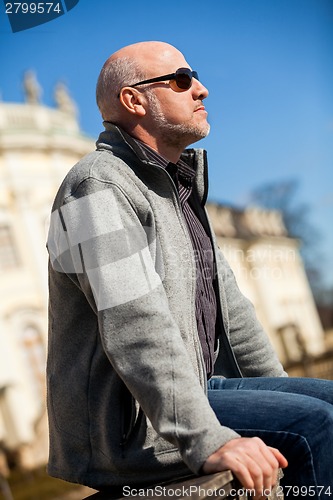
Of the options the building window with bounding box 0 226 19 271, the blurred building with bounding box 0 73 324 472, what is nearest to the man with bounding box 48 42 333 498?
the blurred building with bounding box 0 73 324 472

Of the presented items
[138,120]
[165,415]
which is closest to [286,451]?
[165,415]

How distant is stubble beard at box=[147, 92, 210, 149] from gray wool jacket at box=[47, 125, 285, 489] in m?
Result: 0.11

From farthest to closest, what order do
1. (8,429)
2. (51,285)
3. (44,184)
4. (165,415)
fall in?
1. (44,184)
2. (8,429)
3. (51,285)
4. (165,415)

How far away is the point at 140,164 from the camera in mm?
1731

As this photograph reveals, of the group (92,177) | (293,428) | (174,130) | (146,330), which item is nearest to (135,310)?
(146,330)

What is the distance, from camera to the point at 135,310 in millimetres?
1483

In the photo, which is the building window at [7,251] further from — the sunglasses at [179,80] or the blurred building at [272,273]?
the sunglasses at [179,80]

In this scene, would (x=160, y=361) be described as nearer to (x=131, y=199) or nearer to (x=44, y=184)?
(x=131, y=199)

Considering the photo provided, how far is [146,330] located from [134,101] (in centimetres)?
61

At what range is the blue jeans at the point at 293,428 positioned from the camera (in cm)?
152

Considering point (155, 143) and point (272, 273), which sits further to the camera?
point (272, 273)

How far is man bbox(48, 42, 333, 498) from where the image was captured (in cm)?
142

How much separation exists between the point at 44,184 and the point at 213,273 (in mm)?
21687

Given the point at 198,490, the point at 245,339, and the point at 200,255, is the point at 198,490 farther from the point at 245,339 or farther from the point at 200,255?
the point at 245,339
